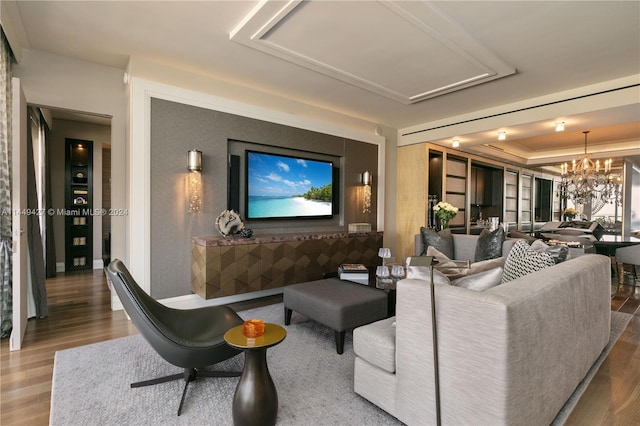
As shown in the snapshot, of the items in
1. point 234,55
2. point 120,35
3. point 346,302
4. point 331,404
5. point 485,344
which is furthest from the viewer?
point 234,55

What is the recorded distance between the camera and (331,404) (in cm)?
181

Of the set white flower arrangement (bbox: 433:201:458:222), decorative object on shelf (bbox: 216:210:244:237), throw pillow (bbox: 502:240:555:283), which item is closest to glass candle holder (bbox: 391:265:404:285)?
Answer: throw pillow (bbox: 502:240:555:283)

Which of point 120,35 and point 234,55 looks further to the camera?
point 234,55

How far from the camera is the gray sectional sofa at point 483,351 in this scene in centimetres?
125

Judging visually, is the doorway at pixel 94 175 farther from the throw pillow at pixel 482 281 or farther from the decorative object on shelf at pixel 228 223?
the throw pillow at pixel 482 281

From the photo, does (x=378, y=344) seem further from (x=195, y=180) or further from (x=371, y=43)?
(x=195, y=180)

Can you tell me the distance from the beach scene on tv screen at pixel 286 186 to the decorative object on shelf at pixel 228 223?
0.37 m

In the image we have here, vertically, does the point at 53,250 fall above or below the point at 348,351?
above

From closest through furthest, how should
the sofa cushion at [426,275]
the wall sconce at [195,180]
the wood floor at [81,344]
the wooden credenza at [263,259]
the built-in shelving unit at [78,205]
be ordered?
the sofa cushion at [426,275] → the wood floor at [81,344] → the wooden credenza at [263,259] → the wall sconce at [195,180] → the built-in shelving unit at [78,205]

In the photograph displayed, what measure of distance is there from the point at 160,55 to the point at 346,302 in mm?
3029

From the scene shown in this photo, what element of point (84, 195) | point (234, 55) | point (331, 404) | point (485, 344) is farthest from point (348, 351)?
point (84, 195)

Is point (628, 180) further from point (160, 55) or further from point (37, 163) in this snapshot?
point (37, 163)

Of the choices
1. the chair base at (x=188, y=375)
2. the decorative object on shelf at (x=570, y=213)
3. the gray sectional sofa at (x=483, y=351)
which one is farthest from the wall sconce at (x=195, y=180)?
the decorative object on shelf at (x=570, y=213)

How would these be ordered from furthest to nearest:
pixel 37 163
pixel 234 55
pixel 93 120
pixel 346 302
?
pixel 93 120, pixel 37 163, pixel 234 55, pixel 346 302
